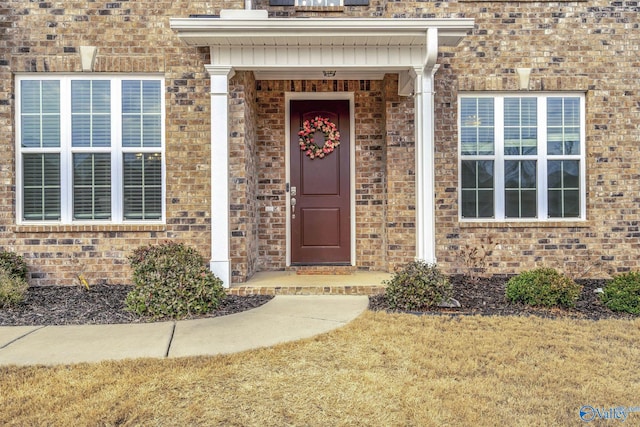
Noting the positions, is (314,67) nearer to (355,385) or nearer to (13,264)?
(355,385)

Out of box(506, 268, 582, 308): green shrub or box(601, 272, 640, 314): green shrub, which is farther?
box(506, 268, 582, 308): green shrub

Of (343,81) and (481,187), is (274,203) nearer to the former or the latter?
(343,81)

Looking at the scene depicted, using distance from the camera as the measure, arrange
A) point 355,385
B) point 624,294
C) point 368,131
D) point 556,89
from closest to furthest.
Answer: point 355,385 < point 624,294 < point 556,89 < point 368,131

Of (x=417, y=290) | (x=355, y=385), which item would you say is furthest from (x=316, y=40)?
(x=355, y=385)

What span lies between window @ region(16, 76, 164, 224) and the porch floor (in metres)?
1.60

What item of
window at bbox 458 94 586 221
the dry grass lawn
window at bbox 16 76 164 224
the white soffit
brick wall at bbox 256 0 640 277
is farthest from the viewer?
window at bbox 458 94 586 221

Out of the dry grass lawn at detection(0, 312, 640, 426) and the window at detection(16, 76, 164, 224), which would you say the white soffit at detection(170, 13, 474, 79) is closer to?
the window at detection(16, 76, 164, 224)

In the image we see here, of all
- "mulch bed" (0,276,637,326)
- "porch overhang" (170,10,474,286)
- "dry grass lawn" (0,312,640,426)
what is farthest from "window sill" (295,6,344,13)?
"dry grass lawn" (0,312,640,426)

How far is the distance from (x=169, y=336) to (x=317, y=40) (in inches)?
136

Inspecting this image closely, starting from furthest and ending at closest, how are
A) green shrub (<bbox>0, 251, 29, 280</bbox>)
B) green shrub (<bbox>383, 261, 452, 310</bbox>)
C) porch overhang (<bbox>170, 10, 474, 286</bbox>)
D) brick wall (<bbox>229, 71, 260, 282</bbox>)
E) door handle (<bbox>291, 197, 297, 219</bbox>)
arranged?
door handle (<bbox>291, 197, 297, 219</bbox>), brick wall (<bbox>229, 71, 260, 282</bbox>), green shrub (<bbox>0, 251, 29, 280</bbox>), porch overhang (<bbox>170, 10, 474, 286</bbox>), green shrub (<bbox>383, 261, 452, 310</bbox>)

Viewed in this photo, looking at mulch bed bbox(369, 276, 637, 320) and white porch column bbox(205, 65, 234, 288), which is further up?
white porch column bbox(205, 65, 234, 288)

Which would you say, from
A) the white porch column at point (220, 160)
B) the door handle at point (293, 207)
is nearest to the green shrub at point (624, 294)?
the door handle at point (293, 207)

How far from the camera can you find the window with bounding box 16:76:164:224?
17.8 ft

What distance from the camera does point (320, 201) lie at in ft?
20.4
